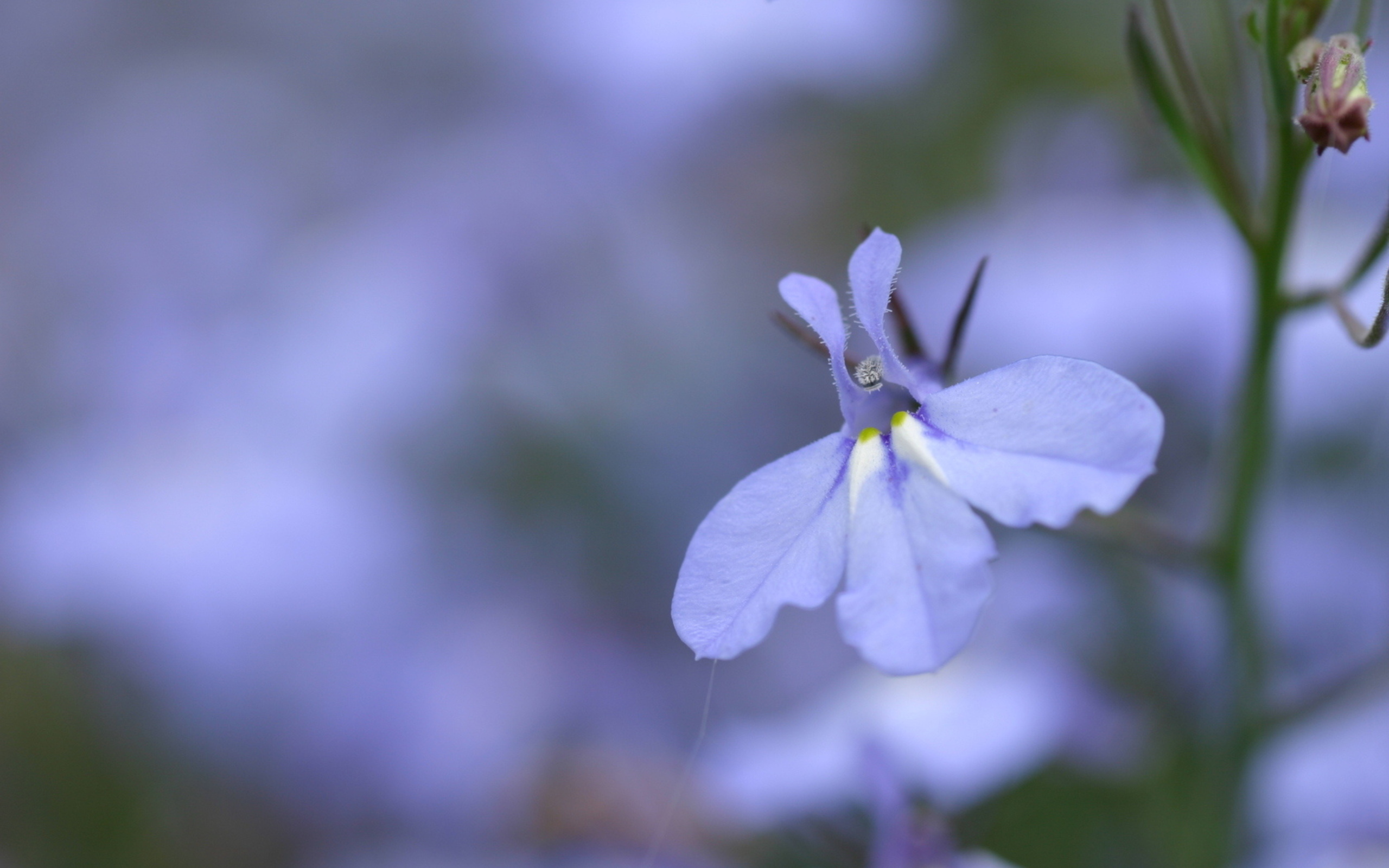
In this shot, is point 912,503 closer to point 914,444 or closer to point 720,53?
point 914,444

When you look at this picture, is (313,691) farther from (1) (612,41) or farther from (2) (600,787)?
(1) (612,41)

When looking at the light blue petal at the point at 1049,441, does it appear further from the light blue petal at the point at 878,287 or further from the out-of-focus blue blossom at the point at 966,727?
the out-of-focus blue blossom at the point at 966,727

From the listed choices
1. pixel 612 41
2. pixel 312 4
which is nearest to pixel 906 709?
pixel 612 41

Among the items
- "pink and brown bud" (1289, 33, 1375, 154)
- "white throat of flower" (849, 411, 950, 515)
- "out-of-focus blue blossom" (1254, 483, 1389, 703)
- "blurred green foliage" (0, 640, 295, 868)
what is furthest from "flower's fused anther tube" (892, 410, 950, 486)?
"blurred green foliage" (0, 640, 295, 868)

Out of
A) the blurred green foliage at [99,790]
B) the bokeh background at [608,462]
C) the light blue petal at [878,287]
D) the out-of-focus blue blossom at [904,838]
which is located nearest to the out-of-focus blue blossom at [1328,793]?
the bokeh background at [608,462]

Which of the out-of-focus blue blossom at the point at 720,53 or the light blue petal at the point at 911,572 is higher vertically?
the out-of-focus blue blossom at the point at 720,53
